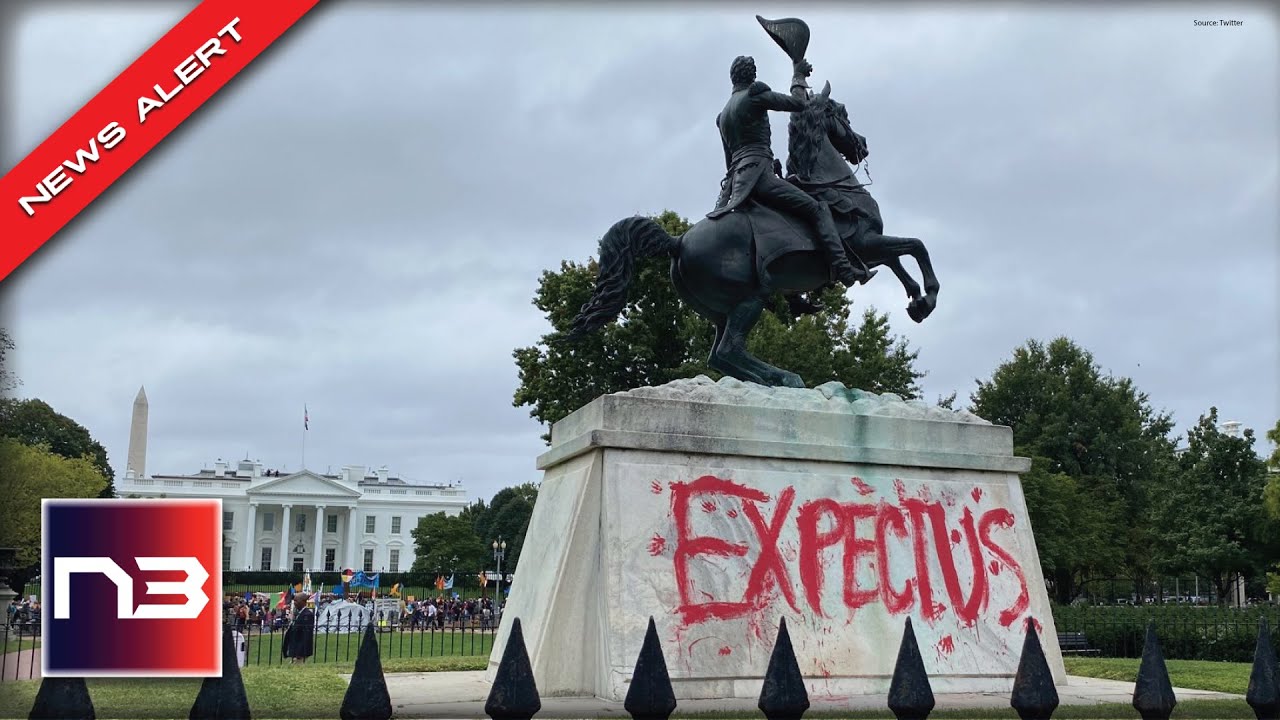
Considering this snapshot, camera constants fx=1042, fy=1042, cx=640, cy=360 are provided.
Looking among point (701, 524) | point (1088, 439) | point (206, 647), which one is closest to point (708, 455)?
point (701, 524)

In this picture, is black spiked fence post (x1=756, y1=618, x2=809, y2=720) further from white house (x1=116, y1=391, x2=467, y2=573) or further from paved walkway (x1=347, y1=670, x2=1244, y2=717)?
white house (x1=116, y1=391, x2=467, y2=573)

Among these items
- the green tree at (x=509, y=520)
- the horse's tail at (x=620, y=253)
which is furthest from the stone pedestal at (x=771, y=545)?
the green tree at (x=509, y=520)

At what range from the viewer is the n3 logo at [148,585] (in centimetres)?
418

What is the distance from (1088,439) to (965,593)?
4392 centimetres

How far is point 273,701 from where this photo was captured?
24.4ft

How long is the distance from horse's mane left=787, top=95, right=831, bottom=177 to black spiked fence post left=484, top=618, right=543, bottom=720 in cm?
726

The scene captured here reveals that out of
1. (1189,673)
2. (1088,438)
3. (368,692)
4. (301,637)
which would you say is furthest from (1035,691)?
(1088,438)

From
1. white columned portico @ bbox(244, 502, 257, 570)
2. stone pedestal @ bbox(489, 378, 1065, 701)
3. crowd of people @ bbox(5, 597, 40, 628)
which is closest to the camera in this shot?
stone pedestal @ bbox(489, 378, 1065, 701)

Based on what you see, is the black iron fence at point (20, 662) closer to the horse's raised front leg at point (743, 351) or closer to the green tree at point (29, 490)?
the horse's raised front leg at point (743, 351)

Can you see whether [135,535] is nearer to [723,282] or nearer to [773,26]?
[723,282]

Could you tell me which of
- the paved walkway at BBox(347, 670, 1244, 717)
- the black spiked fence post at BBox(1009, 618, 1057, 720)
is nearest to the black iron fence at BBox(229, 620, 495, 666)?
the paved walkway at BBox(347, 670, 1244, 717)

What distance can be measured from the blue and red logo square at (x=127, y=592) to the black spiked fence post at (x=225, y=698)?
97cm

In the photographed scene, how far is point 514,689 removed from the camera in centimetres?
364

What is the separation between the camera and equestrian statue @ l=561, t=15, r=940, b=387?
31.0 feet
